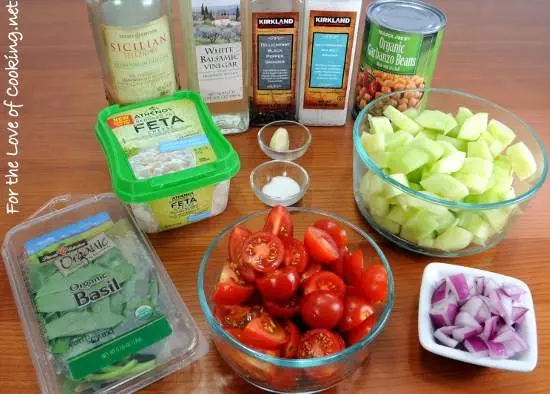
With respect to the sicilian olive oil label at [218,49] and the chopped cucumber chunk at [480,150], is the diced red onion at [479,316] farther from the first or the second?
the sicilian olive oil label at [218,49]

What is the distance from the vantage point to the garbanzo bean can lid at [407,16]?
90 centimetres

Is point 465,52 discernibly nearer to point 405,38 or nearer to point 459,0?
point 459,0

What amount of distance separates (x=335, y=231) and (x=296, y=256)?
75mm

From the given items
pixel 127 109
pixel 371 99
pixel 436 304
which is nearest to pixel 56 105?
pixel 127 109

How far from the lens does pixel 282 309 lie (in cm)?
63

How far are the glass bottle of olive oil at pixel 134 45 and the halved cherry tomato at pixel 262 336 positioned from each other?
0.48 meters

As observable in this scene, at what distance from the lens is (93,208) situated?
823 millimetres

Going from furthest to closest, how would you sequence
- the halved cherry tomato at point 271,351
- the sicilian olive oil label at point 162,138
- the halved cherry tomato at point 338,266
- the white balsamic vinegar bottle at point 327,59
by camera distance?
1. the white balsamic vinegar bottle at point 327,59
2. the sicilian olive oil label at point 162,138
3. the halved cherry tomato at point 338,266
4. the halved cherry tomato at point 271,351

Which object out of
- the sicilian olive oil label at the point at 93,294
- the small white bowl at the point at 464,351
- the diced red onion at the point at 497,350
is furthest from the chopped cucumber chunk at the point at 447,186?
the sicilian olive oil label at the point at 93,294

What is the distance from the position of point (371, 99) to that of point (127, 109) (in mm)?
448

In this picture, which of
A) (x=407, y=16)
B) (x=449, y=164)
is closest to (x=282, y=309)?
(x=449, y=164)

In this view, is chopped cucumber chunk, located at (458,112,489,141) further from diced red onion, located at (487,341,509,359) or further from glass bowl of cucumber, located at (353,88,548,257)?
diced red onion, located at (487,341,509,359)

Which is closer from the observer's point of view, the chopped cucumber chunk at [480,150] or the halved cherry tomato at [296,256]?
the halved cherry tomato at [296,256]

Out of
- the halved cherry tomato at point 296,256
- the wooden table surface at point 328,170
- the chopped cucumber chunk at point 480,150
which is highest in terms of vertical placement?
the chopped cucumber chunk at point 480,150
